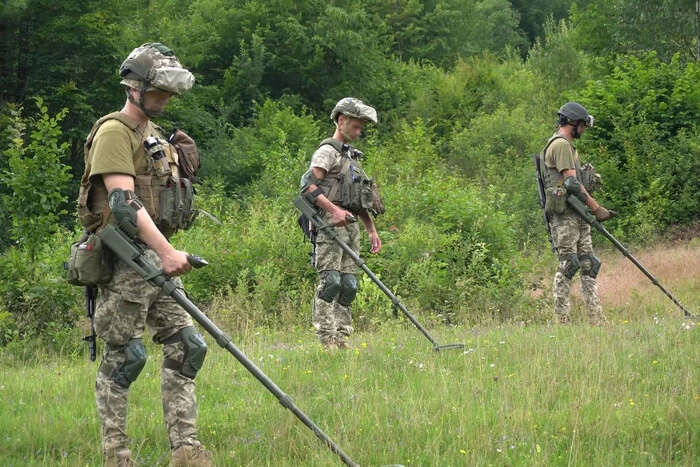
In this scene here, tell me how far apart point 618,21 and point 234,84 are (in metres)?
13.4

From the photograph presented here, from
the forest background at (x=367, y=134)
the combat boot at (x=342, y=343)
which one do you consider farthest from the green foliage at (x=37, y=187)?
the combat boot at (x=342, y=343)

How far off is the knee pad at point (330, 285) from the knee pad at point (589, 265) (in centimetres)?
288

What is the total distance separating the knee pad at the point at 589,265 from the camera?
380 inches

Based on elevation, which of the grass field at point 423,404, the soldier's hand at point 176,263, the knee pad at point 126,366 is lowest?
the grass field at point 423,404

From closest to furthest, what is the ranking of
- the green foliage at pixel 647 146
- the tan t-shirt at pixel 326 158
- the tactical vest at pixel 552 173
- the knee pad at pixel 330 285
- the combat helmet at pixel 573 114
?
the tan t-shirt at pixel 326 158, the knee pad at pixel 330 285, the combat helmet at pixel 573 114, the tactical vest at pixel 552 173, the green foliage at pixel 647 146

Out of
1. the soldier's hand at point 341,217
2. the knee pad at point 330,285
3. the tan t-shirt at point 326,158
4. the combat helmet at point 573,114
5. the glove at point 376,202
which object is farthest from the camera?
the combat helmet at point 573,114

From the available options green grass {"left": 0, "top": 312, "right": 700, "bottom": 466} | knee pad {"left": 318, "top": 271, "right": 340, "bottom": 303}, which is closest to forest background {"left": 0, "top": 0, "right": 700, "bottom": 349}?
green grass {"left": 0, "top": 312, "right": 700, "bottom": 466}

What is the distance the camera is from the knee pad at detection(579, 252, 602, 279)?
966 cm

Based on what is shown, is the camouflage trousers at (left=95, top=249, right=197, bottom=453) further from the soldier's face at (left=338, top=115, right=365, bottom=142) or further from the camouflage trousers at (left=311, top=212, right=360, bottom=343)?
the soldier's face at (left=338, top=115, right=365, bottom=142)

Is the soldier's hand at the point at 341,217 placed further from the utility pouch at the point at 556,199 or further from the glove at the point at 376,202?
the utility pouch at the point at 556,199

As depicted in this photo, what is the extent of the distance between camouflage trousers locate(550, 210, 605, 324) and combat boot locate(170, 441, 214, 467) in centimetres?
571

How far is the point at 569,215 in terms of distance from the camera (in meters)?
9.66

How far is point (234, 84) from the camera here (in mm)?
34031

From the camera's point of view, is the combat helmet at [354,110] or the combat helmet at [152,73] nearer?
the combat helmet at [152,73]
